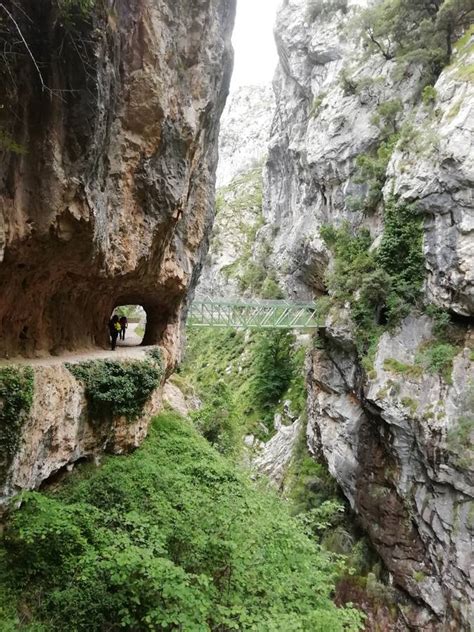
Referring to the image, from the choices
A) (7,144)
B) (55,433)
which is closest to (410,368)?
(55,433)

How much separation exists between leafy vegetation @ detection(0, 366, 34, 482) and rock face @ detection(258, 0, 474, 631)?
42.4ft

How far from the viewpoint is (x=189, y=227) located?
1232cm

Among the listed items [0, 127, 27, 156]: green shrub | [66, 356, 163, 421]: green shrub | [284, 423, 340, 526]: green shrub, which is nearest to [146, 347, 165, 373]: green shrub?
[66, 356, 163, 421]: green shrub

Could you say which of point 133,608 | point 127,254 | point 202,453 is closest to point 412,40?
point 127,254

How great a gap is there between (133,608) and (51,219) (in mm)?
5467

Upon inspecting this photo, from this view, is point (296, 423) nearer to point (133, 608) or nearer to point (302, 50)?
point (133, 608)

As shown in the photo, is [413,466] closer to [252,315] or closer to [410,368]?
[410,368]

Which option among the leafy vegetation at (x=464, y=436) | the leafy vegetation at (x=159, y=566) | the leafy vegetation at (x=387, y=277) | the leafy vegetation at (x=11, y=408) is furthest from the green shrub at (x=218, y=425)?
the leafy vegetation at (x=11, y=408)

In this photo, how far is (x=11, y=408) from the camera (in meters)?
5.80

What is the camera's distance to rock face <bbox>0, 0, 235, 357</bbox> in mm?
5660

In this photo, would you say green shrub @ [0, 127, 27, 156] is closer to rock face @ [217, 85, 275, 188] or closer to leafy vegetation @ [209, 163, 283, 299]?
leafy vegetation @ [209, 163, 283, 299]

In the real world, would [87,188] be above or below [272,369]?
above

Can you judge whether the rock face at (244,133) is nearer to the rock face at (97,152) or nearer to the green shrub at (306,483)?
the green shrub at (306,483)

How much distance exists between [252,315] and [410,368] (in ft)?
30.5
